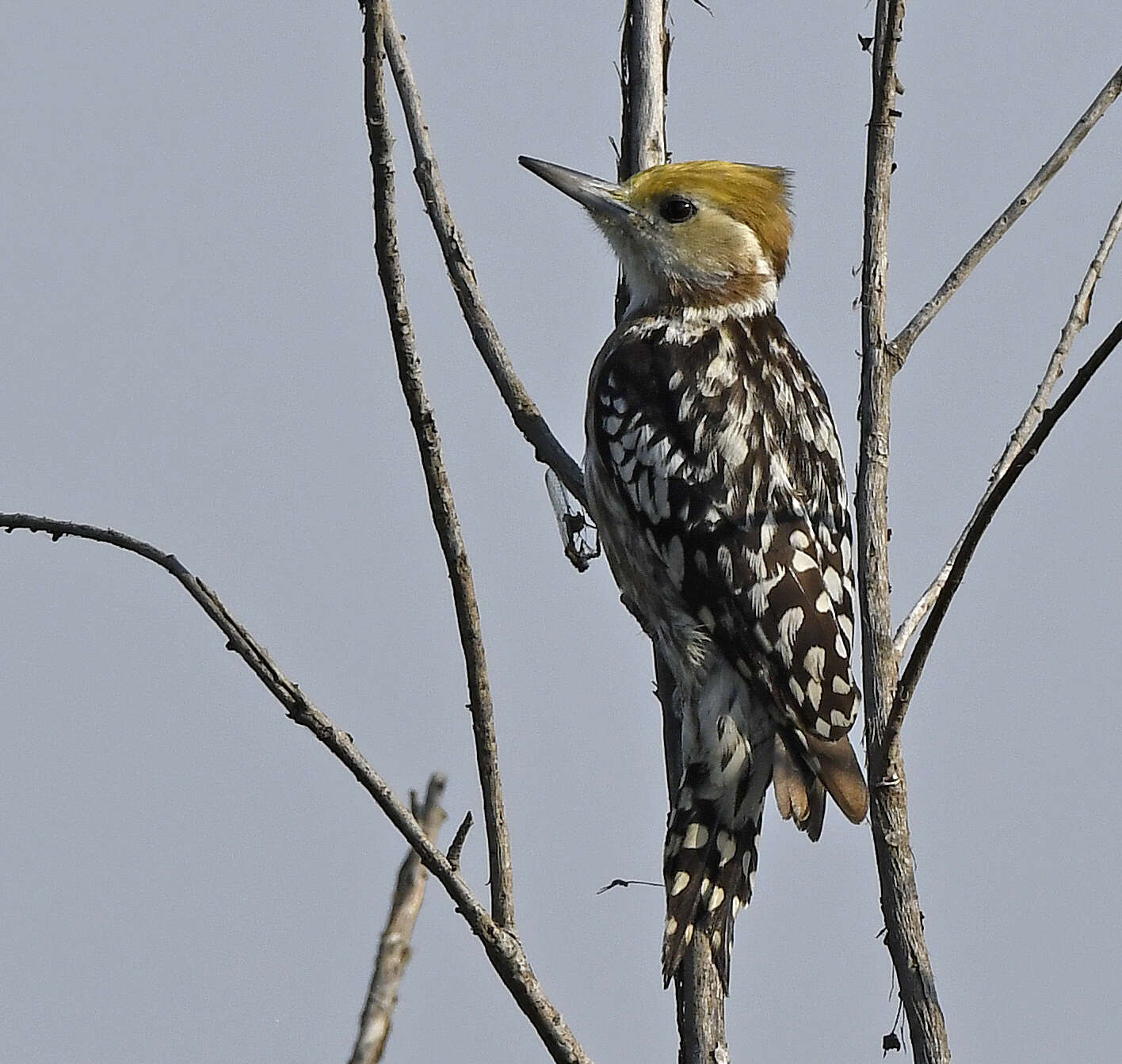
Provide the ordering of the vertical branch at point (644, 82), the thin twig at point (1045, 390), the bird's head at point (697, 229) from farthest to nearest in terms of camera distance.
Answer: the bird's head at point (697, 229), the vertical branch at point (644, 82), the thin twig at point (1045, 390)

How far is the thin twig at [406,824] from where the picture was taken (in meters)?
3.08

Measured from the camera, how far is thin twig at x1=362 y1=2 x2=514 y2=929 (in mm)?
3234

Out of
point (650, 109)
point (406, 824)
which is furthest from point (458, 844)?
point (650, 109)

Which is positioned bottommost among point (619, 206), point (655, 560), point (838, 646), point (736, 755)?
point (736, 755)

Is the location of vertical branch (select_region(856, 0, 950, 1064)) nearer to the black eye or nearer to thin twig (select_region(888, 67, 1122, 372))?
thin twig (select_region(888, 67, 1122, 372))

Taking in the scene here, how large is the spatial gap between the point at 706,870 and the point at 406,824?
66.8 inches

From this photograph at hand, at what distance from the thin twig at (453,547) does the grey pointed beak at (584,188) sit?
2554mm

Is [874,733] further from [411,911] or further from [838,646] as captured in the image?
[838,646]

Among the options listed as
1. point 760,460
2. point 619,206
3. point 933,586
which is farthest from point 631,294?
point 933,586

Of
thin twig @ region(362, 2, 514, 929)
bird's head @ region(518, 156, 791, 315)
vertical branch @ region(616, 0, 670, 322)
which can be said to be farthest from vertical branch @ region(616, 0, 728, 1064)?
thin twig @ region(362, 2, 514, 929)

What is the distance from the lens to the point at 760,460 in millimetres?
5336

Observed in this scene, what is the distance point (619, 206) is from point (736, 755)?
208cm

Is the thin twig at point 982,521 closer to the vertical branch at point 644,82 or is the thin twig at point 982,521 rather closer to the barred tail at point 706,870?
the barred tail at point 706,870

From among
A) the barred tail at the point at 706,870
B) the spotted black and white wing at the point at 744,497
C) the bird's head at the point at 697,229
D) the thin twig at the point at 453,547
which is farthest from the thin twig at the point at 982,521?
the bird's head at the point at 697,229
